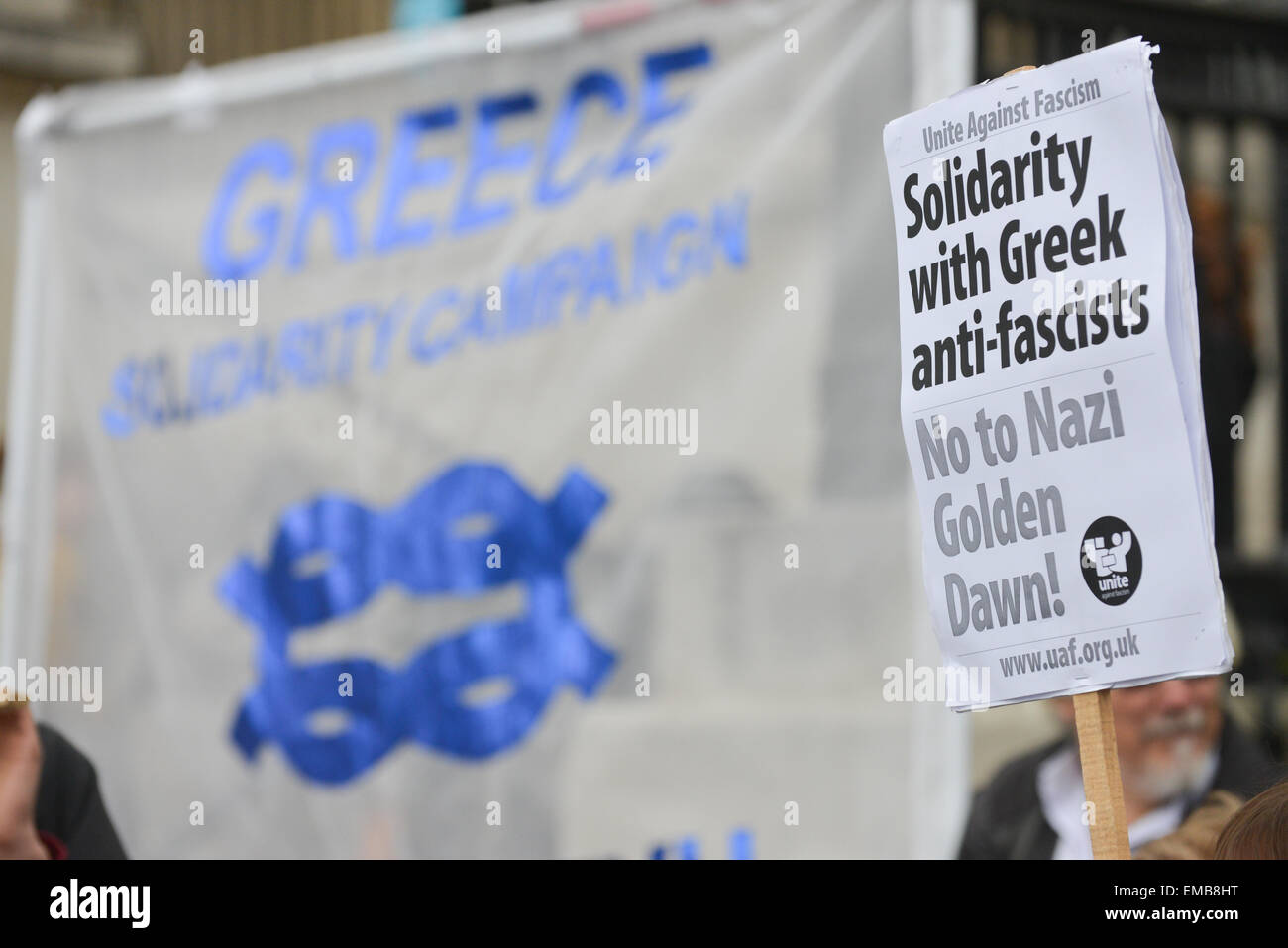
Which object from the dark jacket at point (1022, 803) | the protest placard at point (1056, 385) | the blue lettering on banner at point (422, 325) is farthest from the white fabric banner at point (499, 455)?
the protest placard at point (1056, 385)

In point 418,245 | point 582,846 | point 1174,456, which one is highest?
point 418,245

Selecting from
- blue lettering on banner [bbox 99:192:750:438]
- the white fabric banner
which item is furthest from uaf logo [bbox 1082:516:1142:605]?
blue lettering on banner [bbox 99:192:750:438]

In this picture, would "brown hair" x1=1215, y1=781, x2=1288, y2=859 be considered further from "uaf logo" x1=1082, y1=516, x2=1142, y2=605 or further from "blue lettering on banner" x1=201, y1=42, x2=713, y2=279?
Answer: "blue lettering on banner" x1=201, y1=42, x2=713, y2=279

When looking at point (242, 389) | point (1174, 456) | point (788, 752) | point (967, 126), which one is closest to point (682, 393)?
point (788, 752)

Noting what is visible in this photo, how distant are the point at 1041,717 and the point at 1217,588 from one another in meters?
2.55

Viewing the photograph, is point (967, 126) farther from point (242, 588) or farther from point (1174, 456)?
point (242, 588)

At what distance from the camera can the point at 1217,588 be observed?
2438 mm

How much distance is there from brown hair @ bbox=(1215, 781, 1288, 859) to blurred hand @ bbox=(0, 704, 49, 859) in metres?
1.91

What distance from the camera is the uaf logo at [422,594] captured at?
5293 mm

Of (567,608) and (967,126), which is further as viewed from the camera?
(567,608)

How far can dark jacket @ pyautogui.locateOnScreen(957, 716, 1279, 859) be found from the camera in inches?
155

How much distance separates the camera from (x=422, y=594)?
556cm

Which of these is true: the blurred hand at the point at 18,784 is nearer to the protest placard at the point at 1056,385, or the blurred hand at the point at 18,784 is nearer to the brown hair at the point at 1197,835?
the protest placard at the point at 1056,385
